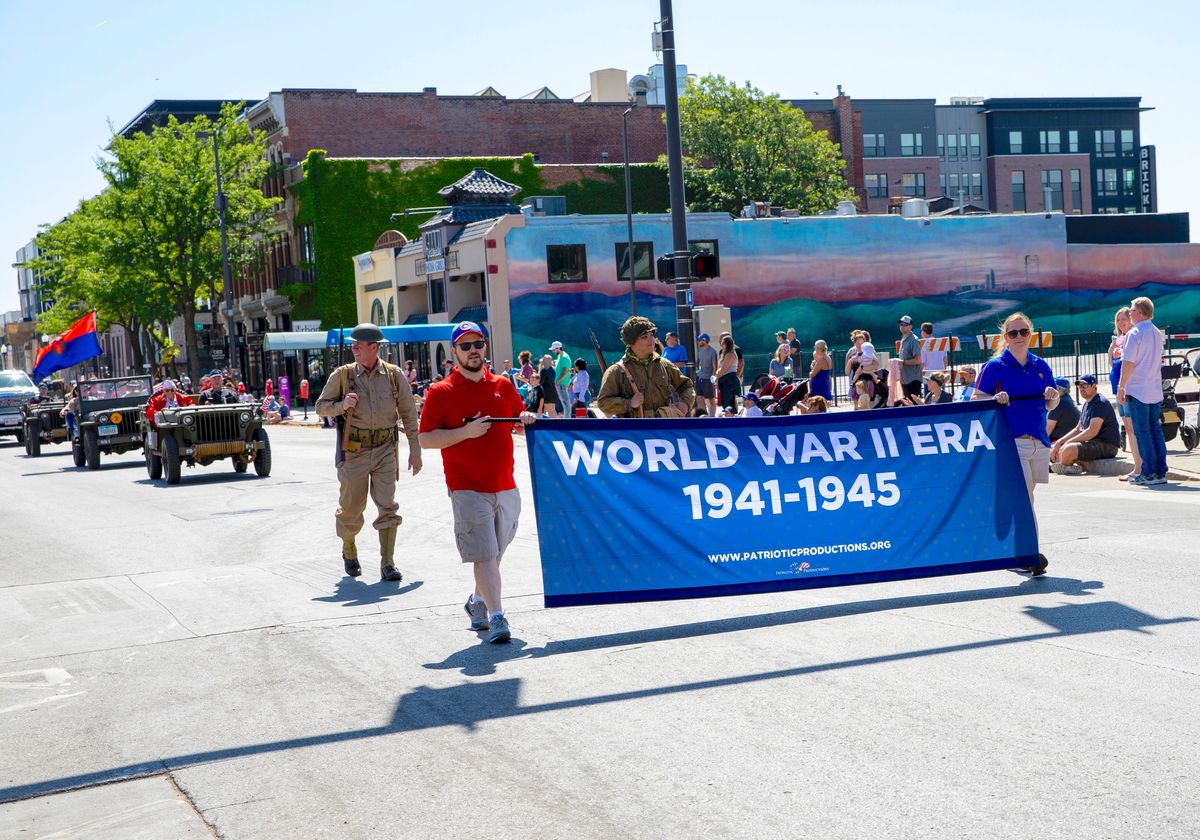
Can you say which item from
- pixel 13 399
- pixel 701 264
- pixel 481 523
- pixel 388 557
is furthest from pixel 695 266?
pixel 13 399

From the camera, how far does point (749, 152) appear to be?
7219 cm

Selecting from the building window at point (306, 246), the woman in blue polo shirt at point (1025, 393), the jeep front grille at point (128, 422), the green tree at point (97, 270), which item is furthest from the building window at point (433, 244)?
the woman in blue polo shirt at point (1025, 393)

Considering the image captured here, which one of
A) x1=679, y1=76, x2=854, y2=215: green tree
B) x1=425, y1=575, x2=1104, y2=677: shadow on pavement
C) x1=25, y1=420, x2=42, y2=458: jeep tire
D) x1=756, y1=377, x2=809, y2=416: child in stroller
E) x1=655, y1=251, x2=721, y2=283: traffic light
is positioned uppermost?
x1=679, y1=76, x2=854, y2=215: green tree

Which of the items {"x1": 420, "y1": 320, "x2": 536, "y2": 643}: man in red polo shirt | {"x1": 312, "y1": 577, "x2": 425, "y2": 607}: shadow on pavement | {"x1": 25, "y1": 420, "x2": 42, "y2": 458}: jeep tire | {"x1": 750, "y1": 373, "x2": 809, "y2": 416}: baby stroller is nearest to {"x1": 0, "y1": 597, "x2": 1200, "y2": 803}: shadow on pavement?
{"x1": 420, "y1": 320, "x2": 536, "y2": 643}: man in red polo shirt

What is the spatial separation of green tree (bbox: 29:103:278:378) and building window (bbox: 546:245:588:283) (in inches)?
798

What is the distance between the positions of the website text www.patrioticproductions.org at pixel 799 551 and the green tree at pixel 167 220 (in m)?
59.5

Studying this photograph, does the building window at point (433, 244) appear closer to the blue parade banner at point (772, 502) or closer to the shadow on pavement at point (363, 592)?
the shadow on pavement at point (363, 592)

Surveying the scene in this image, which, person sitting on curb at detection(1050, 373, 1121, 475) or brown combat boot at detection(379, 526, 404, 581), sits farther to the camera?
person sitting on curb at detection(1050, 373, 1121, 475)

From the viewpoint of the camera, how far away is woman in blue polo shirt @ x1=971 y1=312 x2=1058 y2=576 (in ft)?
29.6

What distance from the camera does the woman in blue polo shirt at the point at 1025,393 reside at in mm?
9031

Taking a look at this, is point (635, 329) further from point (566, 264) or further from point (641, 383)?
point (566, 264)

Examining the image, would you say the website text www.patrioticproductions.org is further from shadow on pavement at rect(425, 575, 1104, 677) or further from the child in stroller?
the child in stroller

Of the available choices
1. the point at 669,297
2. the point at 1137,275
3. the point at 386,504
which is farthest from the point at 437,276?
the point at 386,504

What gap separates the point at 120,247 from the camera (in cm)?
6397
